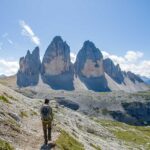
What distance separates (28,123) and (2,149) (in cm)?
1603

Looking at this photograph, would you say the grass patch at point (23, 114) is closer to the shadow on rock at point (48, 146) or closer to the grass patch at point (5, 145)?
the shadow on rock at point (48, 146)

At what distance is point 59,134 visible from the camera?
42.3 meters

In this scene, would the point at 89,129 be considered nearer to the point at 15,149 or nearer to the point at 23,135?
the point at 23,135

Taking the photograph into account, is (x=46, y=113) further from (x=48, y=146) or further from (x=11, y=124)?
(x=11, y=124)

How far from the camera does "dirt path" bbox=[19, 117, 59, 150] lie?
33956 millimetres

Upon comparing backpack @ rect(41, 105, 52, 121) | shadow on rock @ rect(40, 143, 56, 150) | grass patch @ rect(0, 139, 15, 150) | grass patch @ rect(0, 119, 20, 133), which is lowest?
shadow on rock @ rect(40, 143, 56, 150)

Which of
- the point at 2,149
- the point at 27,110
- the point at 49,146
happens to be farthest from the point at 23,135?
the point at 27,110

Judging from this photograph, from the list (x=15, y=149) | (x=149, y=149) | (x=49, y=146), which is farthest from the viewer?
(x=149, y=149)

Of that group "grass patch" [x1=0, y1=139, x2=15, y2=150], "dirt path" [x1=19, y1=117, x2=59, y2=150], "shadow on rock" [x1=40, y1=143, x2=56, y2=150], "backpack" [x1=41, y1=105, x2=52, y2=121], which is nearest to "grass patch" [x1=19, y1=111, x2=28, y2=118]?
"dirt path" [x1=19, y1=117, x2=59, y2=150]

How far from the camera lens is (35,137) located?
3762 centimetres

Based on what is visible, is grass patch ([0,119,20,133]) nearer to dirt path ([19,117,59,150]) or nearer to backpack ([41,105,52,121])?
dirt path ([19,117,59,150])

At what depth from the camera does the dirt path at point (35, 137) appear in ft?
111

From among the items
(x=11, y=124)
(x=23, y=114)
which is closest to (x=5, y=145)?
(x=11, y=124)

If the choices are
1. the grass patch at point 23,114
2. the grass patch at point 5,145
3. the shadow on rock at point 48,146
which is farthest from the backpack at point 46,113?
the grass patch at point 23,114
